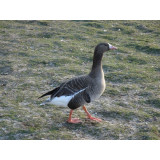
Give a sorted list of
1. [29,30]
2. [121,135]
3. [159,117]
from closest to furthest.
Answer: [121,135]
[159,117]
[29,30]

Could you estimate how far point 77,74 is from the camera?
8438 mm

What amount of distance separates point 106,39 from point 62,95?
6.34 metres

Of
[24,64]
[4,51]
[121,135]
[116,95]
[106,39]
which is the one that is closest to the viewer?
[121,135]

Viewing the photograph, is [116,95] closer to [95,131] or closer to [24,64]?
[95,131]

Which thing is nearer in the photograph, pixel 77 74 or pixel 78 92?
pixel 78 92

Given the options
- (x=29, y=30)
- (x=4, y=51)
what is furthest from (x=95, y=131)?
(x=29, y=30)

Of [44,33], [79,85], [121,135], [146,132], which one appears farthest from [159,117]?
[44,33]

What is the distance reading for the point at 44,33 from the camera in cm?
1207

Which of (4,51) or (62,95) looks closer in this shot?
(62,95)

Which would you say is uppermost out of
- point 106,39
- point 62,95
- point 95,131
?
point 106,39

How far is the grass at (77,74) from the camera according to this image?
18.8 ft

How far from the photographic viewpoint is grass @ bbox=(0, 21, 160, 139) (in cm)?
574

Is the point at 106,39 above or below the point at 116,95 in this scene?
above

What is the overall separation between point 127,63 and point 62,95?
168 inches
